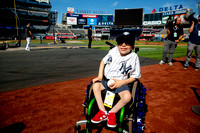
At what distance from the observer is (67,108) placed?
2664 mm

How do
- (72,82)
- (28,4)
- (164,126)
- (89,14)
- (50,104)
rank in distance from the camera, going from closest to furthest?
(164,126) < (50,104) < (72,82) < (28,4) < (89,14)

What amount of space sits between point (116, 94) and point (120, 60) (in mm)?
616

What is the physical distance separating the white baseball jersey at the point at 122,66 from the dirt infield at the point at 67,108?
0.96 meters

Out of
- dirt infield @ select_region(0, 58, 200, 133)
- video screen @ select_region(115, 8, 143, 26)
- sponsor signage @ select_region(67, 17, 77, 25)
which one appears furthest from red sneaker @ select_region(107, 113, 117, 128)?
sponsor signage @ select_region(67, 17, 77, 25)

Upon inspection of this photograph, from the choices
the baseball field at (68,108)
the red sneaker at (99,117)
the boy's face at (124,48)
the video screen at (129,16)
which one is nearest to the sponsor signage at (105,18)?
the video screen at (129,16)

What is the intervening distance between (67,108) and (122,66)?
153 centimetres

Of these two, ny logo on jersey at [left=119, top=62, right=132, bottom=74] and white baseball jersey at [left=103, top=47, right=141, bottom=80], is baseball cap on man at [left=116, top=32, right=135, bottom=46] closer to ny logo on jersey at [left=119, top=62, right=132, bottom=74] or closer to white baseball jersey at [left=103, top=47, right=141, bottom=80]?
white baseball jersey at [left=103, top=47, right=141, bottom=80]

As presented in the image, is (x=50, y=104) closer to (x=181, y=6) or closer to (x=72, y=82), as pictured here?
(x=72, y=82)

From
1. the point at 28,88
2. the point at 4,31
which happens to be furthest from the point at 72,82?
the point at 4,31

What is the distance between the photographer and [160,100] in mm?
3066

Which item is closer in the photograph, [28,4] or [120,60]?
[120,60]

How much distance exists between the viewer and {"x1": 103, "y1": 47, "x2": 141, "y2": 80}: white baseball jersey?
208 cm

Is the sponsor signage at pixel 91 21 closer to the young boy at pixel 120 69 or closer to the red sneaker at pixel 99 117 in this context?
the young boy at pixel 120 69

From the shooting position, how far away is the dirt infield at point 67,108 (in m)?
2.13
